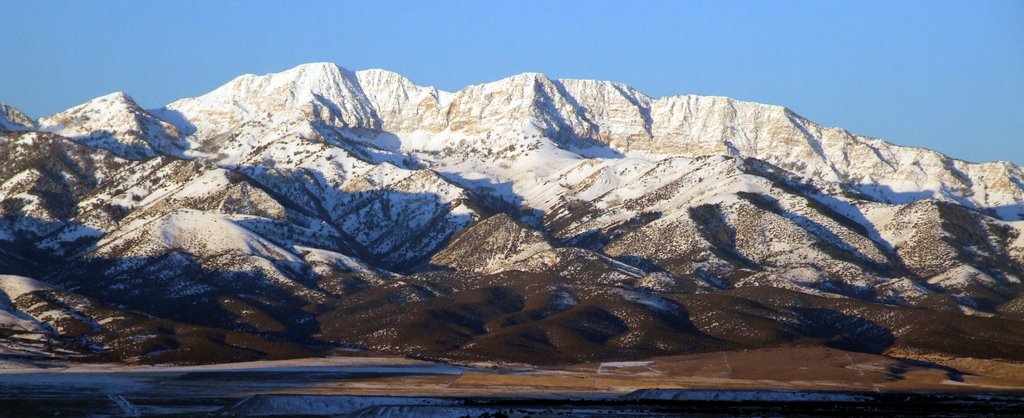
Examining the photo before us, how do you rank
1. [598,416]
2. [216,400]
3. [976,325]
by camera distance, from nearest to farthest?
[598,416]
[216,400]
[976,325]

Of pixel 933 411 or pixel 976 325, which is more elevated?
pixel 976 325

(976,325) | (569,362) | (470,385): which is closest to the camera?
(470,385)

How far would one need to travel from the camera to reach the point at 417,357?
19450 centimetres

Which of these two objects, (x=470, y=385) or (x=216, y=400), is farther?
(x=470, y=385)

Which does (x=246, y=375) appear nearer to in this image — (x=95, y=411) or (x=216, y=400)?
(x=216, y=400)

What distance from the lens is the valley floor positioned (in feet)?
402

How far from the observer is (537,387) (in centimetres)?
15062

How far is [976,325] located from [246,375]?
104 m

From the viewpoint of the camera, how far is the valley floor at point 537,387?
122 m

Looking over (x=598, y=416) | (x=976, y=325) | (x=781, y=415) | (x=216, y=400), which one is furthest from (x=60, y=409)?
(x=976, y=325)

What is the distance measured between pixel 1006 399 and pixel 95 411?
83536 millimetres

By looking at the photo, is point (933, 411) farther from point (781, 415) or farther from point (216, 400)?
point (216, 400)

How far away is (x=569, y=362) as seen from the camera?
615 ft

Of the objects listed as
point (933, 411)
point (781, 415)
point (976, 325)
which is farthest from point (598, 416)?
point (976, 325)
